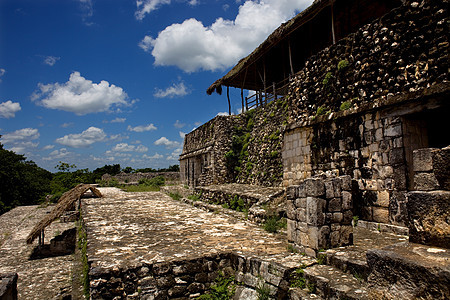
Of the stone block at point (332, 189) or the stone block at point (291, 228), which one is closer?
the stone block at point (332, 189)

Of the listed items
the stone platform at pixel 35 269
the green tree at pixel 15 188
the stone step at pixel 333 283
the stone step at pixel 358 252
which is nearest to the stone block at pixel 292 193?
the stone step at pixel 358 252

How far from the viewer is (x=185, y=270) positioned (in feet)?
12.5

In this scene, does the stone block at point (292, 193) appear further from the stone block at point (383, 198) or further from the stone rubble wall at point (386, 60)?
the stone rubble wall at point (386, 60)

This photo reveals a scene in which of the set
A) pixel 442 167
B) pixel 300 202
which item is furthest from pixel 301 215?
pixel 442 167

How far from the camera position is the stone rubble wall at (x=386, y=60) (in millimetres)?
4719

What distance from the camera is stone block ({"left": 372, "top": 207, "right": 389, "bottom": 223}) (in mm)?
5200

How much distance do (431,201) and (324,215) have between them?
2.08 m

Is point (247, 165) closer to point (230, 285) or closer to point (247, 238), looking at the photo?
point (247, 238)

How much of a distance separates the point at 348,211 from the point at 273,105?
8801 mm

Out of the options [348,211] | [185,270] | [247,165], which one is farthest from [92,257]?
[247,165]

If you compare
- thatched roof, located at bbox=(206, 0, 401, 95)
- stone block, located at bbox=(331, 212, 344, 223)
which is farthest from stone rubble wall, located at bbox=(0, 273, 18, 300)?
thatched roof, located at bbox=(206, 0, 401, 95)

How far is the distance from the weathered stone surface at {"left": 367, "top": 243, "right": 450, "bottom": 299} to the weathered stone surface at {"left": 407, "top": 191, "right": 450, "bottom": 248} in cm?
7

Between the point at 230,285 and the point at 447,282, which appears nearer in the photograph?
the point at 447,282

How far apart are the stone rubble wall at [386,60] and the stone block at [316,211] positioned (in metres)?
2.79
